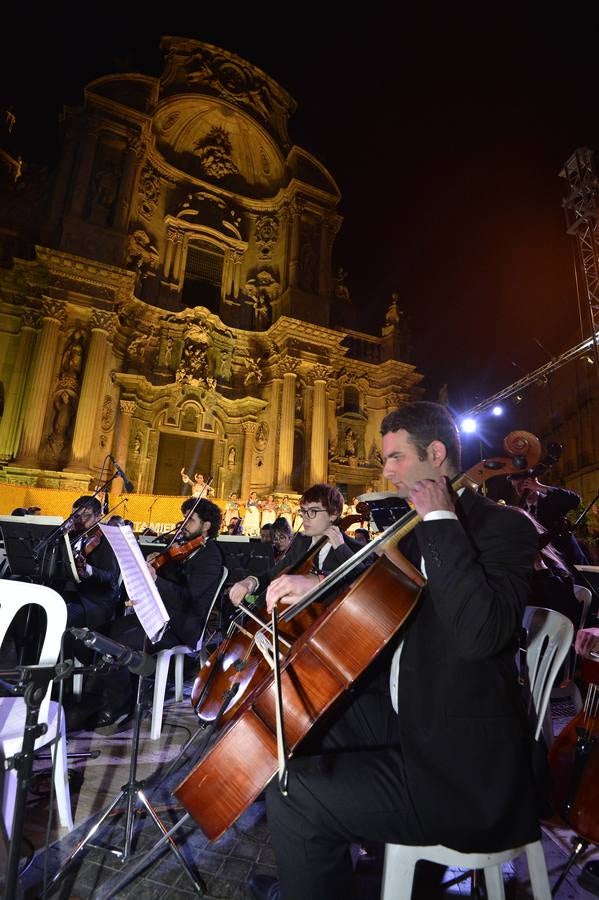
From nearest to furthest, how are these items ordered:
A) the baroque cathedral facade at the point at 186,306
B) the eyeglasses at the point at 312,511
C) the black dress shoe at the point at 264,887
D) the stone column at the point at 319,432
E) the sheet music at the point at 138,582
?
1. the black dress shoe at the point at 264,887
2. the sheet music at the point at 138,582
3. the eyeglasses at the point at 312,511
4. the baroque cathedral facade at the point at 186,306
5. the stone column at the point at 319,432

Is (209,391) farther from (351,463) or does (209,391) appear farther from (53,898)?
(53,898)

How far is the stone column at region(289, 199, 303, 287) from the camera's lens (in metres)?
18.8

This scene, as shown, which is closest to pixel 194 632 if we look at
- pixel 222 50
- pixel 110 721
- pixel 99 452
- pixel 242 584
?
pixel 110 721

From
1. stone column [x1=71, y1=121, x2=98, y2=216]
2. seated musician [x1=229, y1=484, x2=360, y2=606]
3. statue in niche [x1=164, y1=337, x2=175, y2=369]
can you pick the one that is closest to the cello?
seated musician [x1=229, y1=484, x2=360, y2=606]

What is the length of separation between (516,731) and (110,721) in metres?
3.53

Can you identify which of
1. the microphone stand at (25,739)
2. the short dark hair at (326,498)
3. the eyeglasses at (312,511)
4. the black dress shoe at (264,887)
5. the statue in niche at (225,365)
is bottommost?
the black dress shoe at (264,887)

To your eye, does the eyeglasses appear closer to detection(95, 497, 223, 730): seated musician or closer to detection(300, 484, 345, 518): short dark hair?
detection(300, 484, 345, 518): short dark hair

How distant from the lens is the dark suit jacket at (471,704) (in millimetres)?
1188

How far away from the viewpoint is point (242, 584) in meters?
3.02

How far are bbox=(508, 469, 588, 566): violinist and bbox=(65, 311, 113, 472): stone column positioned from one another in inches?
465

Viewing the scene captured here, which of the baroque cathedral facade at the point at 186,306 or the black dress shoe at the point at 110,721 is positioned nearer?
the black dress shoe at the point at 110,721

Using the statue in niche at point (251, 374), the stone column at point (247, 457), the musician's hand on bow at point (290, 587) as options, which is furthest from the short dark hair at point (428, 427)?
the statue in niche at point (251, 374)

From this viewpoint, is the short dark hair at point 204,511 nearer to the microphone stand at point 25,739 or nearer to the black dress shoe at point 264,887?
the black dress shoe at point 264,887

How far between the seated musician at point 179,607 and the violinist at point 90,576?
0.74 ft
